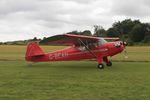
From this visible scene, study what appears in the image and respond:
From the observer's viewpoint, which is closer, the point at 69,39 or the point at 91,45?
the point at 69,39

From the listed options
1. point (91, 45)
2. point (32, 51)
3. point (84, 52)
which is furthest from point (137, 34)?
point (91, 45)

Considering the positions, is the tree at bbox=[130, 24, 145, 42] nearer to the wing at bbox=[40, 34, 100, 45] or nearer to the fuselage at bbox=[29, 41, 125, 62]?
→ the fuselage at bbox=[29, 41, 125, 62]

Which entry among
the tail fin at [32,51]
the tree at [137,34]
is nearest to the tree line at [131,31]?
the tree at [137,34]

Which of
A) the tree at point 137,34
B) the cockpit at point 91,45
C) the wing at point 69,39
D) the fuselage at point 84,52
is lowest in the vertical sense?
the fuselage at point 84,52

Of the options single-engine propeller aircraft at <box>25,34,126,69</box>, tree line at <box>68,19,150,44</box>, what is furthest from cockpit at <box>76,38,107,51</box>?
tree line at <box>68,19,150,44</box>

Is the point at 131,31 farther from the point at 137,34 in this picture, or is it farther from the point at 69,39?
the point at 69,39

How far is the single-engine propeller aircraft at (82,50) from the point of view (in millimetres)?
19859

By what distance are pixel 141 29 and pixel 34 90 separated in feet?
332

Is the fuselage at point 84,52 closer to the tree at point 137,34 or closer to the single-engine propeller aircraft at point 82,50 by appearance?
the single-engine propeller aircraft at point 82,50

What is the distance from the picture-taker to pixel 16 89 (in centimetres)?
1039

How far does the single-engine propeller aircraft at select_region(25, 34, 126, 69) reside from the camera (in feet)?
65.2

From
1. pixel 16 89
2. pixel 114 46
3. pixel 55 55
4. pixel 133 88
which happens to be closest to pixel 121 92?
pixel 133 88

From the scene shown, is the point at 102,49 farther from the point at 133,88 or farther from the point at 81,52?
the point at 133,88

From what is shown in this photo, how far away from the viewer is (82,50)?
A: 20984mm
